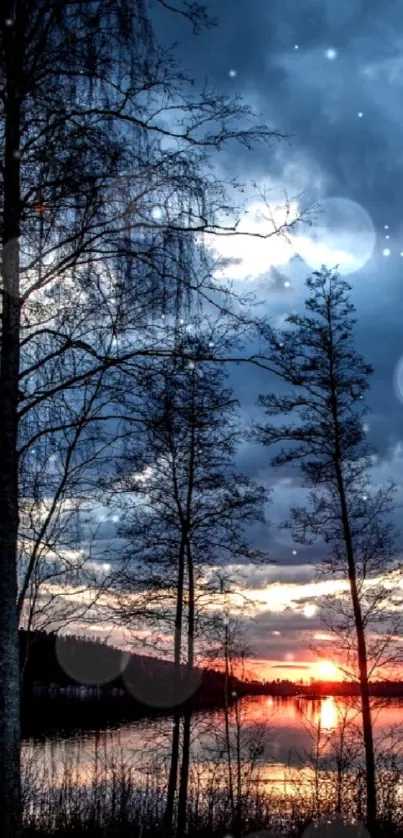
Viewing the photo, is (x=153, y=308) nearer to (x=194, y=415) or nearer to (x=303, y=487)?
(x=194, y=415)

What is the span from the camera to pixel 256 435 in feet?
62.0

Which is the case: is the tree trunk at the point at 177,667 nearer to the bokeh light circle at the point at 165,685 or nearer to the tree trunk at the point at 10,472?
the bokeh light circle at the point at 165,685

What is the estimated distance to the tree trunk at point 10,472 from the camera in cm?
624

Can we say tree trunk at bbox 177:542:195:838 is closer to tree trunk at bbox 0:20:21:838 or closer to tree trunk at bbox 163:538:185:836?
tree trunk at bbox 163:538:185:836

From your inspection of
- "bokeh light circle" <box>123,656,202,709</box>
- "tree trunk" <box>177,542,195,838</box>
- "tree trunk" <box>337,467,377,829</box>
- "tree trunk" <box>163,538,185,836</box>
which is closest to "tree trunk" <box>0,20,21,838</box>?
"tree trunk" <box>177,542,195,838</box>

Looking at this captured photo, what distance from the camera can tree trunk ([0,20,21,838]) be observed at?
20.5 ft

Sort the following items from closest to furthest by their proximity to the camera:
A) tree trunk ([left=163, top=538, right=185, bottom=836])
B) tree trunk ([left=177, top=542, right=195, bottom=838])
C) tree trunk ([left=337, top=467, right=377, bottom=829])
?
tree trunk ([left=177, top=542, right=195, bottom=838])
tree trunk ([left=337, top=467, right=377, bottom=829])
tree trunk ([left=163, top=538, right=185, bottom=836])

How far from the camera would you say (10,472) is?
656cm

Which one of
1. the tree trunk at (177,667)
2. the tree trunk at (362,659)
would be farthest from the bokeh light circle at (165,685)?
the tree trunk at (362,659)

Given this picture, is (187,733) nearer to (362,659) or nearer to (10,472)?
(362,659)

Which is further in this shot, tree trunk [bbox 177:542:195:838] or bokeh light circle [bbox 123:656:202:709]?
bokeh light circle [bbox 123:656:202:709]

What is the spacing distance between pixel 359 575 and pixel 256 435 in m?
3.82

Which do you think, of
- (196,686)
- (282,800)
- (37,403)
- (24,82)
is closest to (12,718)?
(37,403)

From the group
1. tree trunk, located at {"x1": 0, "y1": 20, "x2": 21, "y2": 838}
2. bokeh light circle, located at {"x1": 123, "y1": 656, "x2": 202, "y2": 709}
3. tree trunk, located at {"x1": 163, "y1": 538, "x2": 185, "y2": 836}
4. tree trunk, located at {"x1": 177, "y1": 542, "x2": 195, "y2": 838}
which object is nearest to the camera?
tree trunk, located at {"x1": 0, "y1": 20, "x2": 21, "y2": 838}
